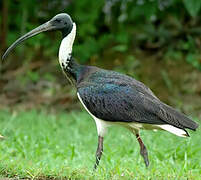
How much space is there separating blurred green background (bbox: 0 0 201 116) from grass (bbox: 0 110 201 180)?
1840 mm

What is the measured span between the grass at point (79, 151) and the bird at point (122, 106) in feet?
1.41

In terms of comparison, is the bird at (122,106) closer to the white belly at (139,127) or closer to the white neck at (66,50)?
the white belly at (139,127)

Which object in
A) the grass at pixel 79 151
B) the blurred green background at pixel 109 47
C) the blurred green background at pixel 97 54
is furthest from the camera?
the blurred green background at pixel 109 47

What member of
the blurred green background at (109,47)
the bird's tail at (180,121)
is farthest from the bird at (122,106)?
the blurred green background at (109,47)

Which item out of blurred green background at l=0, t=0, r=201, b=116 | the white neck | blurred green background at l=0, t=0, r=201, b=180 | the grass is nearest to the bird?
the white neck

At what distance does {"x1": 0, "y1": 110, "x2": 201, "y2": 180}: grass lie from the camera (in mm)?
5633

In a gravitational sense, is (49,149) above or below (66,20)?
below

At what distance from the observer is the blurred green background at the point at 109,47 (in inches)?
483

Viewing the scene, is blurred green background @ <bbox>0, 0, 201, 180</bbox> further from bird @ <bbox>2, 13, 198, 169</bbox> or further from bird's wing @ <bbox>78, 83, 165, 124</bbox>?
bird's wing @ <bbox>78, 83, 165, 124</bbox>

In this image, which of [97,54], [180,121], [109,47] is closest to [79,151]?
[180,121]

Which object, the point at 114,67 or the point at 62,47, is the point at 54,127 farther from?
the point at 114,67

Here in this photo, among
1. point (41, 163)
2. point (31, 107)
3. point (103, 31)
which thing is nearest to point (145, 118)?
point (41, 163)

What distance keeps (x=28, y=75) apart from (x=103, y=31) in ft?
7.76

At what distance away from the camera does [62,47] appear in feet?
23.4
